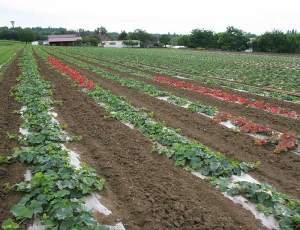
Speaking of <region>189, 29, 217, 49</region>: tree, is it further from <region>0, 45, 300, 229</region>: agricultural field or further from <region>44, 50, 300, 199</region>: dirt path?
<region>0, 45, 300, 229</region>: agricultural field

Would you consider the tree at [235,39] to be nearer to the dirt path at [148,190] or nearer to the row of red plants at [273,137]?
the row of red plants at [273,137]

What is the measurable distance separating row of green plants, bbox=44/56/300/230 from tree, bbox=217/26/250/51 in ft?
206

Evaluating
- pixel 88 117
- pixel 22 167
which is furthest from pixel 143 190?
pixel 88 117

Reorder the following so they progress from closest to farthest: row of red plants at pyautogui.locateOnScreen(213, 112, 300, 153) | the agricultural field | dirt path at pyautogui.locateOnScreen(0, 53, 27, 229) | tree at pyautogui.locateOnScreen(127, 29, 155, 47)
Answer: the agricultural field, dirt path at pyautogui.locateOnScreen(0, 53, 27, 229), row of red plants at pyautogui.locateOnScreen(213, 112, 300, 153), tree at pyautogui.locateOnScreen(127, 29, 155, 47)

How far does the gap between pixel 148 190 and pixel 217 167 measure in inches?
60.1

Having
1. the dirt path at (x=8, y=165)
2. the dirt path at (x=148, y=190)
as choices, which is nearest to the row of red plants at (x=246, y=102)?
the dirt path at (x=148, y=190)

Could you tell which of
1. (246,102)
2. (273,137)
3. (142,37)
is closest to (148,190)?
(273,137)

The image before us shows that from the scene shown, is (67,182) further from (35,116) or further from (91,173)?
(35,116)

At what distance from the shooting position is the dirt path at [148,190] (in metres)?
4.09

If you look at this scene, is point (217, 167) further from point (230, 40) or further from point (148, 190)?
point (230, 40)

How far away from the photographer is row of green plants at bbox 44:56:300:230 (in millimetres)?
4223

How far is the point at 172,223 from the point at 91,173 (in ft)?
6.07

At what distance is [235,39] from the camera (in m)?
64.9

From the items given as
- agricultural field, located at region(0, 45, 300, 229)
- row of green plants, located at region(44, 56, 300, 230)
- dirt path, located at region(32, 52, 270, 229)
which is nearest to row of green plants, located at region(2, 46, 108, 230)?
agricultural field, located at region(0, 45, 300, 229)
